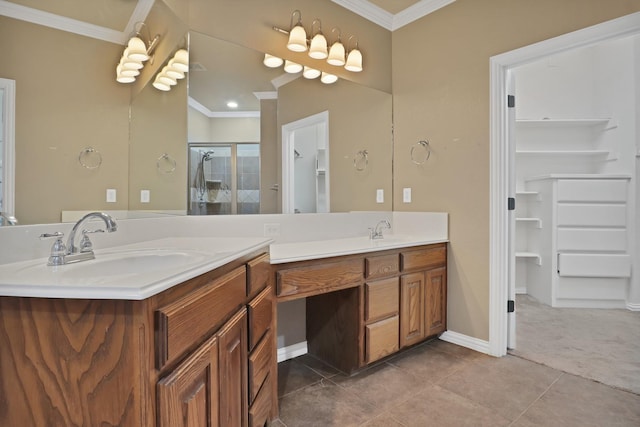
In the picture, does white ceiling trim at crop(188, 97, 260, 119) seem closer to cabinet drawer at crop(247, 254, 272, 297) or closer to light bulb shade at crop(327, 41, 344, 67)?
light bulb shade at crop(327, 41, 344, 67)

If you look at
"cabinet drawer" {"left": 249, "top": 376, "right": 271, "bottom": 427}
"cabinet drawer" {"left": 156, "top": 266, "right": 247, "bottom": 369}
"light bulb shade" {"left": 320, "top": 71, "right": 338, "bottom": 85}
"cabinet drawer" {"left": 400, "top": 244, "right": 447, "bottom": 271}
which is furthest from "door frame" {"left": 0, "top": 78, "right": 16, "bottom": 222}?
"cabinet drawer" {"left": 400, "top": 244, "right": 447, "bottom": 271}

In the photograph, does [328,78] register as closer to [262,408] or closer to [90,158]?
[90,158]

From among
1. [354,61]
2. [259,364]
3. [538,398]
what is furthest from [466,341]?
[354,61]

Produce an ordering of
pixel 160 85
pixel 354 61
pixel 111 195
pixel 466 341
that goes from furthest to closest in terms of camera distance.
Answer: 1. pixel 354 61
2. pixel 466 341
3. pixel 160 85
4. pixel 111 195

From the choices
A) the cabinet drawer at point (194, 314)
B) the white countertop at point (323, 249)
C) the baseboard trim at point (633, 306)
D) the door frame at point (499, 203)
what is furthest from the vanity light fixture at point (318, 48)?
the baseboard trim at point (633, 306)

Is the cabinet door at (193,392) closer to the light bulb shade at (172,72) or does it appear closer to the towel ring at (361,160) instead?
the light bulb shade at (172,72)

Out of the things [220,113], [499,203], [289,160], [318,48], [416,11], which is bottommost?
[499,203]

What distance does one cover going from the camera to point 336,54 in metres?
2.51

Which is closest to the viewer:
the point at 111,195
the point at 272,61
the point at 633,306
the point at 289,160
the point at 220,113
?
the point at 111,195

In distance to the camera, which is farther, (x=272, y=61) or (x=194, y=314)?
(x=272, y=61)

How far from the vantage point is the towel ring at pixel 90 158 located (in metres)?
1.34

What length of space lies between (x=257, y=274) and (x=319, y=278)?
0.50 metres

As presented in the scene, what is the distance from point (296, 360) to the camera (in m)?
2.26

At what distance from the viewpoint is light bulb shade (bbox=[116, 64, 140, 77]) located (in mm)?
1486
